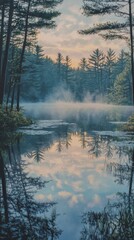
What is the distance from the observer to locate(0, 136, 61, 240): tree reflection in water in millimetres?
5562

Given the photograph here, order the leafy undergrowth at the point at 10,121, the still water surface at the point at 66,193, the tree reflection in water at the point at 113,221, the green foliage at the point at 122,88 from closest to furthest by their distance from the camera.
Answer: the tree reflection in water at the point at 113,221 → the still water surface at the point at 66,193 → the leafy undergrowth at the point at 10,121 → the green foliage at the point at 122,88

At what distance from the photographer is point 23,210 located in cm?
665

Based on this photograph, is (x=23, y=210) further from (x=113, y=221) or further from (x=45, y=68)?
(x=45, y=68)

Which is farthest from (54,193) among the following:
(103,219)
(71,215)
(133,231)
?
(133,231)

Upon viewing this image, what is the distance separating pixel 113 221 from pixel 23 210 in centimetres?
→ 172

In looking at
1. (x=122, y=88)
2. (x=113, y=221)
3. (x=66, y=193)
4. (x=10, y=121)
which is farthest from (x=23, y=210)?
(x=122, y=88)

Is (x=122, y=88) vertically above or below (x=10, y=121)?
above

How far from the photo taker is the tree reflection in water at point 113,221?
17.6 ft

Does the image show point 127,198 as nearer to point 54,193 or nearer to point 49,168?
point 54,193

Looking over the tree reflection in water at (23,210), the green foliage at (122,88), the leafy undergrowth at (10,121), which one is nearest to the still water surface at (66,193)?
the tree reflection in water at (23,210)

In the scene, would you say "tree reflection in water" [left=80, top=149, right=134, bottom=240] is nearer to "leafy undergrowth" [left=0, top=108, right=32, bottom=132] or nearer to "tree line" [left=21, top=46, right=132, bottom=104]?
"leafy undergrowth" [left=0, top=108, right=32, bottom=132]

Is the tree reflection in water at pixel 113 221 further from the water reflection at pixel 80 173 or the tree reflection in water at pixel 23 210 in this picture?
the tree reflection in water at pixel 23 210

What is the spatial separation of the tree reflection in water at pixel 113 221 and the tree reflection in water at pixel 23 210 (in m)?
0.54

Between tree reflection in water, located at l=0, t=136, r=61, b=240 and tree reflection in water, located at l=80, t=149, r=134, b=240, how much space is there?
1.77 ft
